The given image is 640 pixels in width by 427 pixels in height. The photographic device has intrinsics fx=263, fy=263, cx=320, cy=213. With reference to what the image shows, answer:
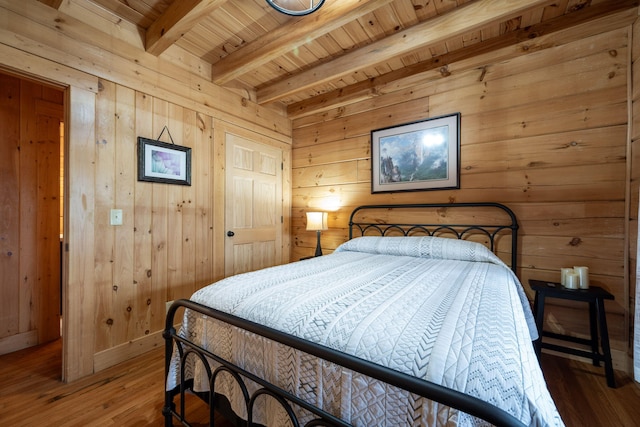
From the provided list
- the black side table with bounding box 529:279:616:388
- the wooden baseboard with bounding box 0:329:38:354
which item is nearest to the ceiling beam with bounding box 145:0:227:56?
the wooden baseboard with bounding box 0:329:38:354

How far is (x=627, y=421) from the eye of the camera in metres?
1.36

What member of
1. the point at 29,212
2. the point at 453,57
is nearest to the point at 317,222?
the point at 453,57

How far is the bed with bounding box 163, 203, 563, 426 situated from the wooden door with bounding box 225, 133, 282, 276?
133 cm

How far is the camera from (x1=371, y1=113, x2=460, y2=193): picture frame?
245 centimetres

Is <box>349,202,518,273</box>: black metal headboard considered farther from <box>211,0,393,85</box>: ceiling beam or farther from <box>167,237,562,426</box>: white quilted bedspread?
<box>211,0,393,85</box>: ceiling beam

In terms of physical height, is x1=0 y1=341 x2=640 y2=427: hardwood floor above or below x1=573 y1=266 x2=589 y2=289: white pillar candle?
below

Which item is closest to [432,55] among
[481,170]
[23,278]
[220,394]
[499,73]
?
[499,73]

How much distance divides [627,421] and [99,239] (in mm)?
3290

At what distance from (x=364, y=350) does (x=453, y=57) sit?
268 centimetres

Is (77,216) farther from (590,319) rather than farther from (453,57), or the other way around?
(590,319)

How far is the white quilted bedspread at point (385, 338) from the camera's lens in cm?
61

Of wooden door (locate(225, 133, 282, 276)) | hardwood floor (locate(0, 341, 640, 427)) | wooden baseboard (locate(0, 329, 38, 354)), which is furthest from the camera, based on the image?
wooden door (locate(225, 133, 282, 276))

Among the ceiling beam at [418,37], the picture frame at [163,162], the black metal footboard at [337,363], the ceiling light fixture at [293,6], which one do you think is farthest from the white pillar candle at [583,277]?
the picture frame at [163,162]

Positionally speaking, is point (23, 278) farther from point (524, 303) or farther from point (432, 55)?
point (432, 55)
